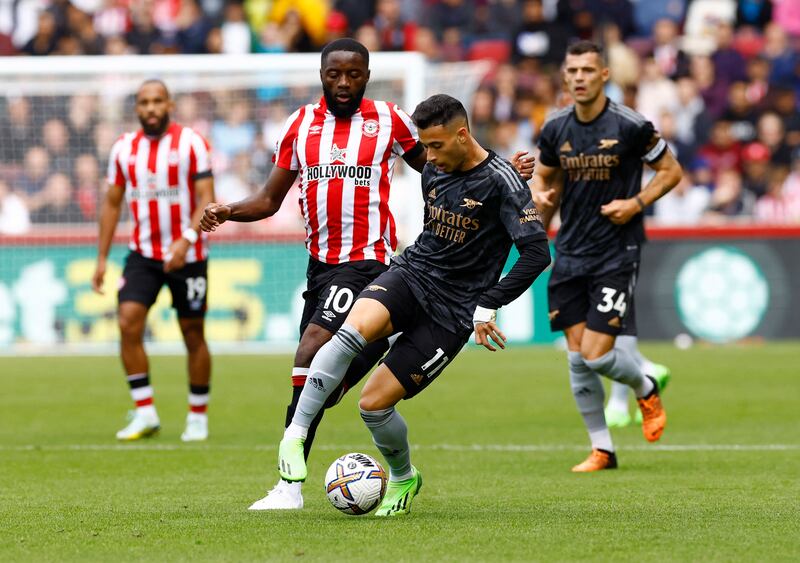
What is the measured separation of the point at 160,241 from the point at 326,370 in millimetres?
4548

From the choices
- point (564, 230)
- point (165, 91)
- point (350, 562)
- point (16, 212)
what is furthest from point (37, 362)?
point (350, 562)

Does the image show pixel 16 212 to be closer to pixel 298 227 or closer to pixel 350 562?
pixel 298 227

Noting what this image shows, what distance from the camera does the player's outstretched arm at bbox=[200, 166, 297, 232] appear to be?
7445 millimetres

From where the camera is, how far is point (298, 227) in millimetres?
19250

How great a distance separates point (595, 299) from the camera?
9422mm

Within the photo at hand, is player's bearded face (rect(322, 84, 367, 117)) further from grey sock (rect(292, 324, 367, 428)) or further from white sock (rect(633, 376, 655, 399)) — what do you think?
white sock (rect(633, 376, 655, 399))

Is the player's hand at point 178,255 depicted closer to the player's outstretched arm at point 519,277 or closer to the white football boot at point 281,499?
the white football boot at point 281,499

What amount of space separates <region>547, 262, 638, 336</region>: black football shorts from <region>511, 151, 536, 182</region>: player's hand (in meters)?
2.06

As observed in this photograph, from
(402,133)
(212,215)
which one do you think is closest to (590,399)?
(402,133)

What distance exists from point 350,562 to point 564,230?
4399 millimetres

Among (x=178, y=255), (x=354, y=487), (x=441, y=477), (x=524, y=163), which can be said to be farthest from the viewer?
(x=178, y=255)

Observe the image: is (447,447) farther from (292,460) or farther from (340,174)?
(292,460)

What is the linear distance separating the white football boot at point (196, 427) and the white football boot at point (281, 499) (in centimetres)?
387

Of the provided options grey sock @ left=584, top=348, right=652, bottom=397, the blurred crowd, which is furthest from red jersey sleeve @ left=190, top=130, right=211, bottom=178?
the blurred crowd
